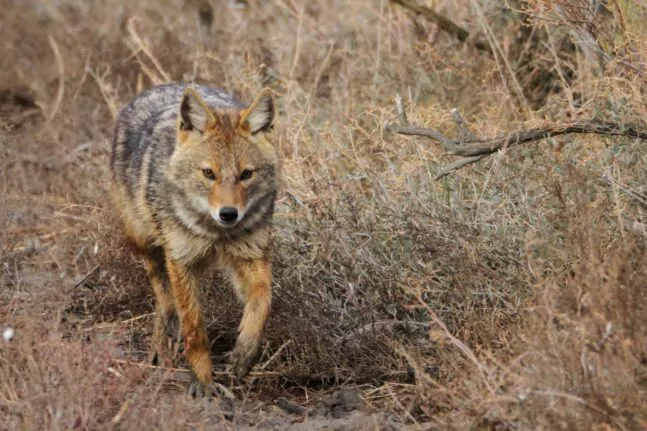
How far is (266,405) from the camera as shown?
641cm

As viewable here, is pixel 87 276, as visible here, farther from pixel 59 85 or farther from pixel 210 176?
pixel 59 85

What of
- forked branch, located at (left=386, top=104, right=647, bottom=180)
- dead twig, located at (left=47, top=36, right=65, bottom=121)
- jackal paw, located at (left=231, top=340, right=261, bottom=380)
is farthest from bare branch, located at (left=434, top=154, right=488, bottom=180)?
dead twig, located at (left=47, top=36, right=65, bottom=121)

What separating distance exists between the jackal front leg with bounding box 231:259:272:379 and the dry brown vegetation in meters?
0.19

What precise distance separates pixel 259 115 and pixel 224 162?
16.6 inches

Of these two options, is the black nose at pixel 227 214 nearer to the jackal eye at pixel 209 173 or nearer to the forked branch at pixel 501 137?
the jackal eye at pixel 209 173

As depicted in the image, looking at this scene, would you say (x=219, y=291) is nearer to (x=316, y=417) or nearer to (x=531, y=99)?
(x=316, y=417)

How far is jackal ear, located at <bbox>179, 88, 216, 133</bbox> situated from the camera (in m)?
6.48

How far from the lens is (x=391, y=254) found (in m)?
6.70

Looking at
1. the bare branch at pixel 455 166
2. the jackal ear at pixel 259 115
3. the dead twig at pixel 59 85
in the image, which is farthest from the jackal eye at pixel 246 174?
the dead twig at pixel 59 85

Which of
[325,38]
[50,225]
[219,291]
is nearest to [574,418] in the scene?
[219,291]

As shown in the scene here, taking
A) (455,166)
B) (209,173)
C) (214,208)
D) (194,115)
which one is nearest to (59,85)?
(194,115)

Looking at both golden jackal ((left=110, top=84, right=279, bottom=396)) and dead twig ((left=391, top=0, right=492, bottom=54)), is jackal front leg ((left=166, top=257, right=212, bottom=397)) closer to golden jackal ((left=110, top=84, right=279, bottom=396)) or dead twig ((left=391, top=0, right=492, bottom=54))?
golden jackal ((left=110, top=84, right=279, bottom=396))

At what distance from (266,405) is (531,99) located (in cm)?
416

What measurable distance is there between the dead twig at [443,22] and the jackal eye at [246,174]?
3.03 m
